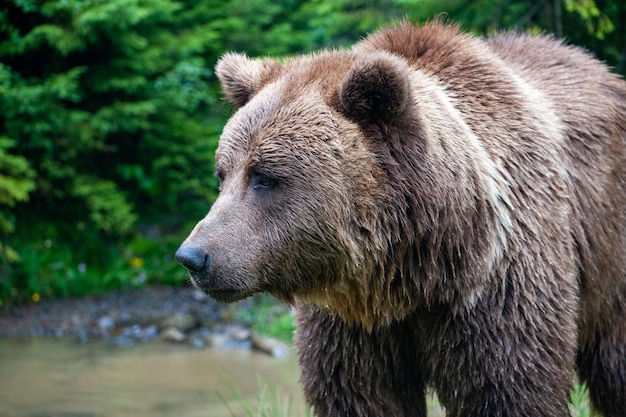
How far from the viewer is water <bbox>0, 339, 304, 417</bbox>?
707cm

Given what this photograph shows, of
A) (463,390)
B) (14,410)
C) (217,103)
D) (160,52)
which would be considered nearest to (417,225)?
(463,390)

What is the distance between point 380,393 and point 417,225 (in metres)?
0.92

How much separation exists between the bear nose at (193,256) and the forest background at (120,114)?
233 inches

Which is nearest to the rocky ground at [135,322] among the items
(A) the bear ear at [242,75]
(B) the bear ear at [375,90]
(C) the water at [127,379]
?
(C) the water at [127,379]

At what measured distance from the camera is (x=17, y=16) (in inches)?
396

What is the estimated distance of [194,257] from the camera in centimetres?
335

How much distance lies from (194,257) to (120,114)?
753 centimetres

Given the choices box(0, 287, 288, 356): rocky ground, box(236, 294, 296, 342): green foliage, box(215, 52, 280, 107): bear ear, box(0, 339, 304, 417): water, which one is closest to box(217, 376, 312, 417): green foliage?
box(0, 339, 304, 417): water

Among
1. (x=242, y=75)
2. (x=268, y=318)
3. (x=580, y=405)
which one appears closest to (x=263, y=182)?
(x=242, y=75)

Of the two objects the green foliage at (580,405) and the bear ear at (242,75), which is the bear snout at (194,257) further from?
the green foliage at (580,405)

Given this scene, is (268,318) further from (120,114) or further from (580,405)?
(580,405)

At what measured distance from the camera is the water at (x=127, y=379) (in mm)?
7066

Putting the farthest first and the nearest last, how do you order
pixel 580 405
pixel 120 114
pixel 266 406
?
pixel 120 114
pixel 580 405
pixel 266 406

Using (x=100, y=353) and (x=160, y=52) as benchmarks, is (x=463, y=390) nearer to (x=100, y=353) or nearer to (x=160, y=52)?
(x=100, y=353)
